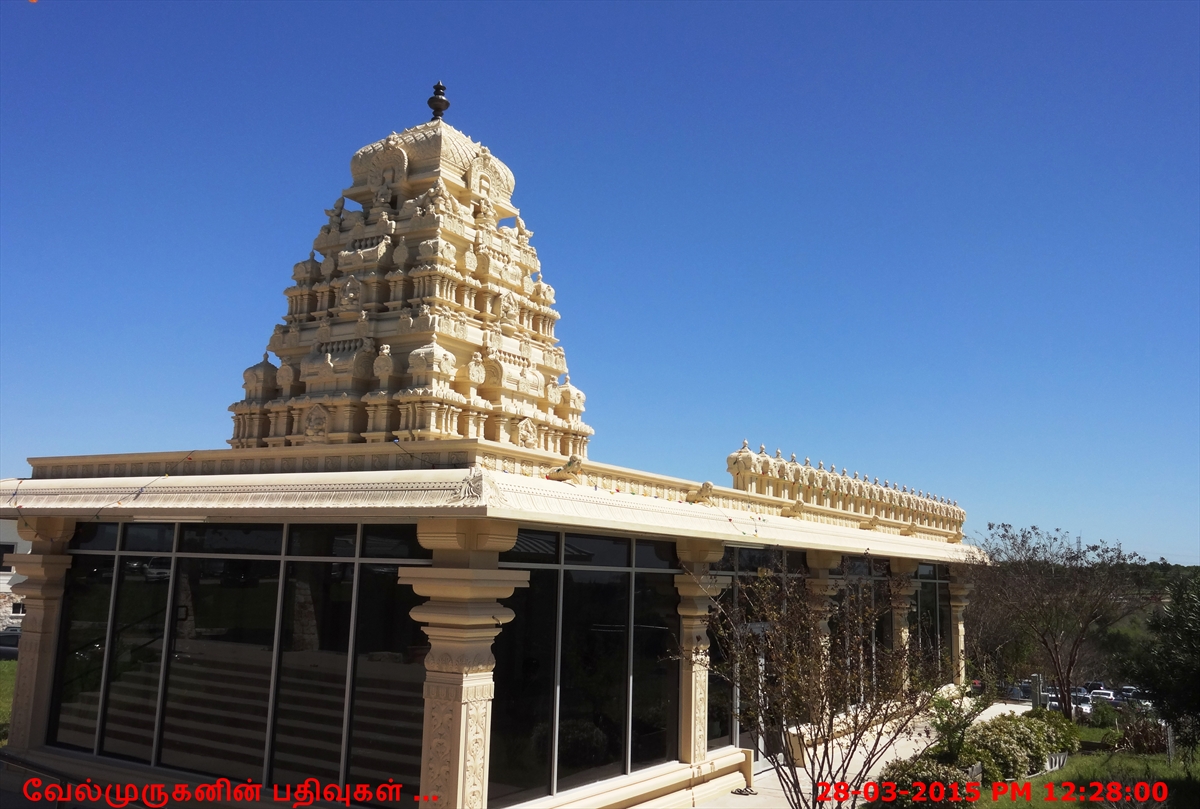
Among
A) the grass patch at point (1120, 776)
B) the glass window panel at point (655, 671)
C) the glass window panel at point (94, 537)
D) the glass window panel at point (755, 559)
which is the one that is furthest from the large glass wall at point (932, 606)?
the glass window panel at point (94, 537)

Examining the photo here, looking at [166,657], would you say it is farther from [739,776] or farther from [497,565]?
[739,776]

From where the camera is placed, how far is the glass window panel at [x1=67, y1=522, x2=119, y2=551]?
48.0ft

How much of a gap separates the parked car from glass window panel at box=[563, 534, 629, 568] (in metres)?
30.2

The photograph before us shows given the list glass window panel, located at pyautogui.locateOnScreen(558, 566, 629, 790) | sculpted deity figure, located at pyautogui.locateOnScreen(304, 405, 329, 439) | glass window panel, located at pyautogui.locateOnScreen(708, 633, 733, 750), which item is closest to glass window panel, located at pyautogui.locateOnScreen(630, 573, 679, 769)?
glass window panel, located at pyautogui.locateOnScreen(558, 566, 629, 790)

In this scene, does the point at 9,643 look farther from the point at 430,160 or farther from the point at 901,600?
the point at 901,600

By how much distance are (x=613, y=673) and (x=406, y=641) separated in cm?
361

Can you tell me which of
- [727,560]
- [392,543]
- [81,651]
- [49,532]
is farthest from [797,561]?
[49,532]

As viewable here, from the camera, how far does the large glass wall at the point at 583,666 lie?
1168 centimetres

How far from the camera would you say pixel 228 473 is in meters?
13.7

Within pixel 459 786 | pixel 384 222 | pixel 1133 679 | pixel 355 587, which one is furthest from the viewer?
pixel 384 222

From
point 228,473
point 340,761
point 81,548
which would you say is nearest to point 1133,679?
point 340,761

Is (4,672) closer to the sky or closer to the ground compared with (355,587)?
closer to the ground

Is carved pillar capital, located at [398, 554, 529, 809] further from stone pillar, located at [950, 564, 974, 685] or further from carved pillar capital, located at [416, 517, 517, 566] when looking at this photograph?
stone pillar, located at [950, 564, 974, 685]
